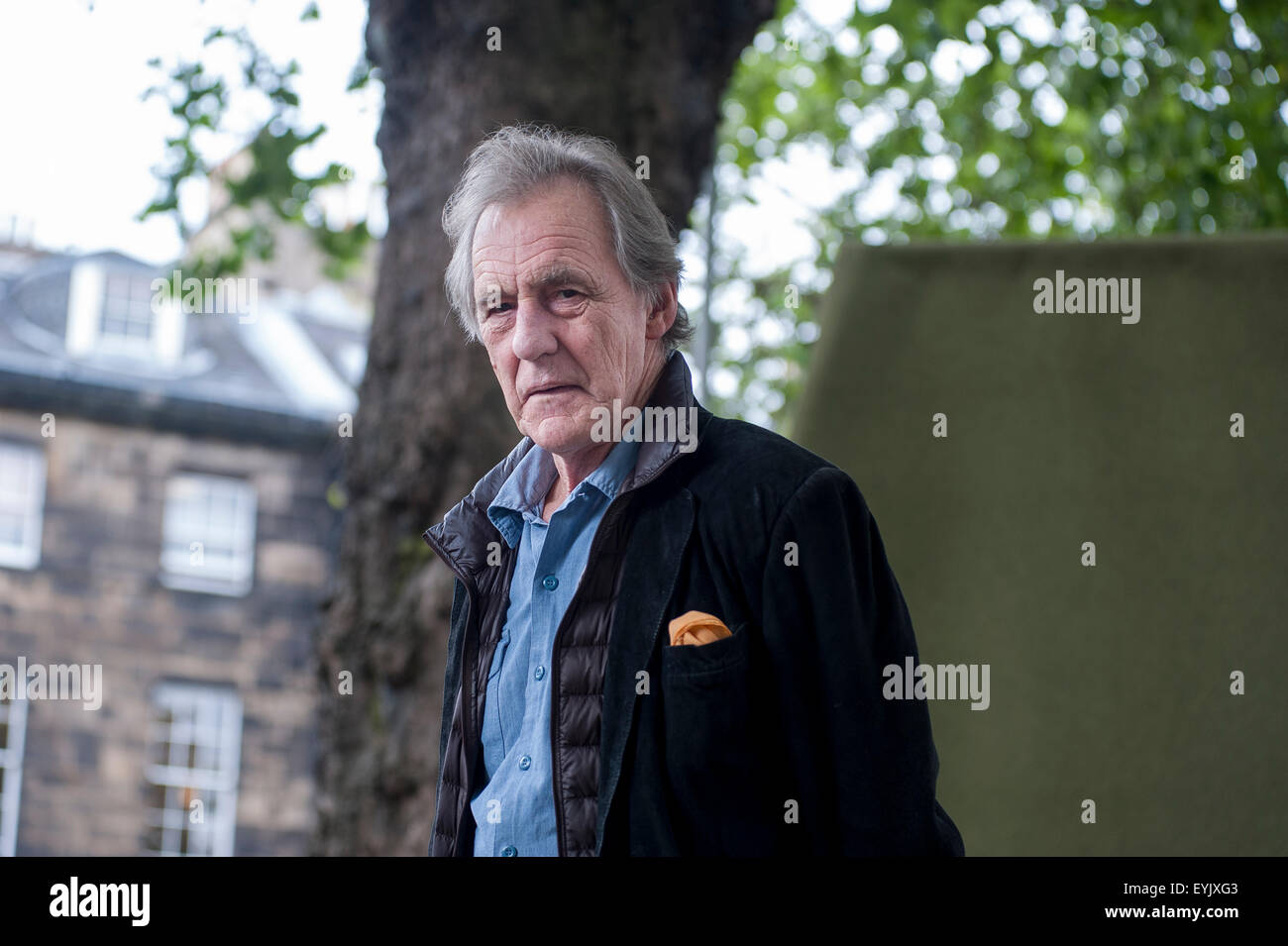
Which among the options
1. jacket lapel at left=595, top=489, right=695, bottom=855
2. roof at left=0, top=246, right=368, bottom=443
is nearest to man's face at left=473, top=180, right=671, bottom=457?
jacket lapel at left=595, top=489, right=695, bottom=855

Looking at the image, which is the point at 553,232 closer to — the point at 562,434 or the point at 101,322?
the point at 562,434

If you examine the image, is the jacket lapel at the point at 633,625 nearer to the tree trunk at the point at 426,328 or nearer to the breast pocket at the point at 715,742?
the breast pocket at the point at 715,742

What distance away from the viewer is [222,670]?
5.39 metres

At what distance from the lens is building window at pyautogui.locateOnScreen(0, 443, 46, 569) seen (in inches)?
135

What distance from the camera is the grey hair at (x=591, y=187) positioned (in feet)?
4.77

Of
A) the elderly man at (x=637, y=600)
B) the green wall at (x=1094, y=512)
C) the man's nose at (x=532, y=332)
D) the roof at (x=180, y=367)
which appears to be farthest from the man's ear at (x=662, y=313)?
the roof at (x=180, y=367)

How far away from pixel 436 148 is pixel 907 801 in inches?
52.9

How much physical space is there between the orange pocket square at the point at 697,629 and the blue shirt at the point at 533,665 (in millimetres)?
120

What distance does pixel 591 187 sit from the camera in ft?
4.78

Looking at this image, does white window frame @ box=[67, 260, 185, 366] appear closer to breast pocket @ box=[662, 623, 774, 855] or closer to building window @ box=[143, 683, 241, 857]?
building window @ box=[143, 683, 241, 857]

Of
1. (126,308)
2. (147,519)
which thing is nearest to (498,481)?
(126,308)
